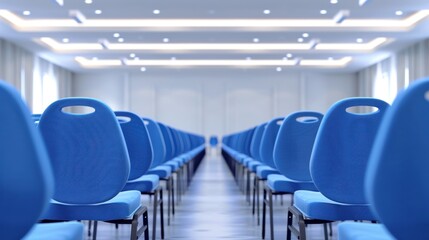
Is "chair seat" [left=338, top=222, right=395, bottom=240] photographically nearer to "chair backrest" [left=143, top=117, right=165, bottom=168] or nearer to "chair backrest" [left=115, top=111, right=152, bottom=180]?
"chair backrest" [left=115, top=111, right=152, bottom=180]

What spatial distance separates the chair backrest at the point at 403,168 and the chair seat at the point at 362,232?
292 millimetres

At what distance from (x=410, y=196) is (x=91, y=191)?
141cm

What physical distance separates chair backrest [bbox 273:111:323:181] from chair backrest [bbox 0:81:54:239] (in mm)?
2252

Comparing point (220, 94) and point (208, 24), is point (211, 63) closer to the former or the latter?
point (220, 94)

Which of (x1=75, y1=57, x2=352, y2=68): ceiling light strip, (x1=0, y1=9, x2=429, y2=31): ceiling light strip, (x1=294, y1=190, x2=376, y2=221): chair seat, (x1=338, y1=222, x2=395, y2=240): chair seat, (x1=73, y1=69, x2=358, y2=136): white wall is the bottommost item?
(x1=294, y1=190, x2=376, y2=221): chair seat

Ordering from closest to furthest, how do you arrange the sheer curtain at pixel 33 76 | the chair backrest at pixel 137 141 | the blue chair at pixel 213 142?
1. the chair backrest at pixel 137 141
2. the sheer curtain at pixel 33 76
3. the blue chair at pixel 213 142

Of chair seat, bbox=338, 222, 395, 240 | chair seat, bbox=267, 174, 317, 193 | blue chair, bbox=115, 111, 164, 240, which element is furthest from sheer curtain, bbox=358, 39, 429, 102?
chair seat, bbox=338, 222, 395, 240

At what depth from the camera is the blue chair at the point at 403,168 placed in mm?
1124

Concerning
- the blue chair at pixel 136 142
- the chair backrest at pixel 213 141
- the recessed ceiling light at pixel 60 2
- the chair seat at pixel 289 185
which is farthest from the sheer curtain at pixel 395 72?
the blue chair at pixel 136 142

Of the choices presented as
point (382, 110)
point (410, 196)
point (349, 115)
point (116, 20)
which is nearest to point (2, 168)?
point (410, 196)

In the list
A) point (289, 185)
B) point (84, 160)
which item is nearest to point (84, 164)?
point (84, 160)

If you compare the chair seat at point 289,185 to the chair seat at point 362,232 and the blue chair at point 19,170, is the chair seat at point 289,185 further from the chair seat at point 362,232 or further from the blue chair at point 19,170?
the blue chair at point 19,170

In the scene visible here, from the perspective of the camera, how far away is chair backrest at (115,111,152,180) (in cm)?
319

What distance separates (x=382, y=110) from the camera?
220 centimetres
